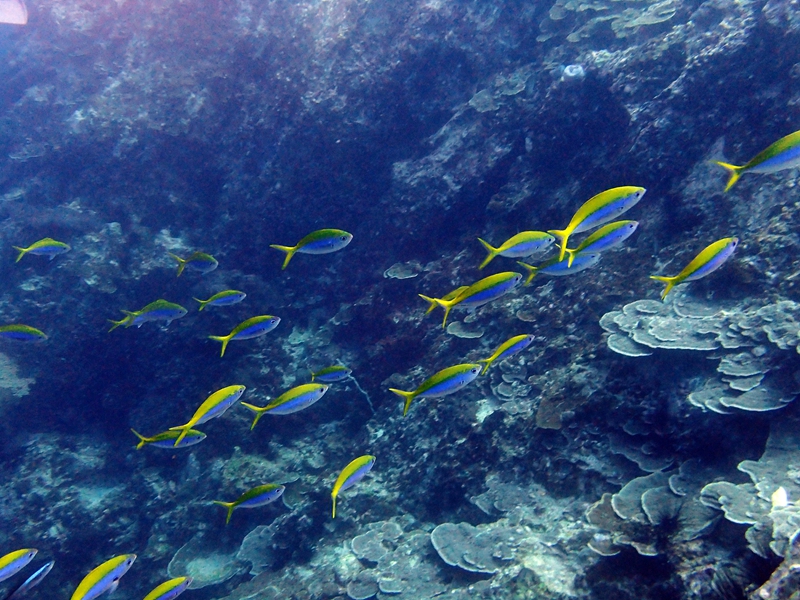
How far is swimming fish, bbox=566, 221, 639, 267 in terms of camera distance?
314 centimetres

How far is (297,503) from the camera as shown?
227 inches

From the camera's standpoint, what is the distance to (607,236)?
319cm

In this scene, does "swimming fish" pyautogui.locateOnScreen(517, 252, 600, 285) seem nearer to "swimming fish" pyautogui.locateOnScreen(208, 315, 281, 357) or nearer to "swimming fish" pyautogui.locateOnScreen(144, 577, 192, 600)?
"swimming fish" pyautogui.locateOnScreen(208, 315, 281, 357)

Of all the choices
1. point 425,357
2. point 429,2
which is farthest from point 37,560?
point 429,2

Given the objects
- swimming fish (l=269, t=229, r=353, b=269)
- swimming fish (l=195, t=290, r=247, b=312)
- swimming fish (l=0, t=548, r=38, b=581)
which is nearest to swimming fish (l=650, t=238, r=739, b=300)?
swimming fish (l=269, t=229, r=353, b=269)

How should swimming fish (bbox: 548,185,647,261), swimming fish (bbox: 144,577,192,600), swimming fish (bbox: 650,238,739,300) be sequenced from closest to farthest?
swimming fish (bbox: 650,238,739,300) → swimming fish (bbox: 548,185,647,261) → swimming fish (bbox: 144,577,192,600)

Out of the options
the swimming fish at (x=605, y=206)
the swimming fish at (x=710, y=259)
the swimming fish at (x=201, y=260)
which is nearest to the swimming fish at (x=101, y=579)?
the swimming fish at (x=201, y=260)

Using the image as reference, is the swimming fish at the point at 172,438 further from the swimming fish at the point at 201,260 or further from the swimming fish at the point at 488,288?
the swimming fish at the point at 488,288

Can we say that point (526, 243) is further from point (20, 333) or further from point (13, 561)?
point (20, 333)

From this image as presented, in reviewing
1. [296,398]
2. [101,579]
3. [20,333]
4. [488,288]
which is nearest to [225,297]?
[296,398]

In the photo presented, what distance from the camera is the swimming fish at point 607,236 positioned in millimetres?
3141

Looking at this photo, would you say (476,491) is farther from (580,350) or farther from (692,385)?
(692,385)

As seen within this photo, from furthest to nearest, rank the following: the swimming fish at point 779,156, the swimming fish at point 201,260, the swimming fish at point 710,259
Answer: the swimming fish at point 201,260
the swimming fish at point 710,259
the swimming fish at point 779,156

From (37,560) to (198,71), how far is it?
8438 millimetres
